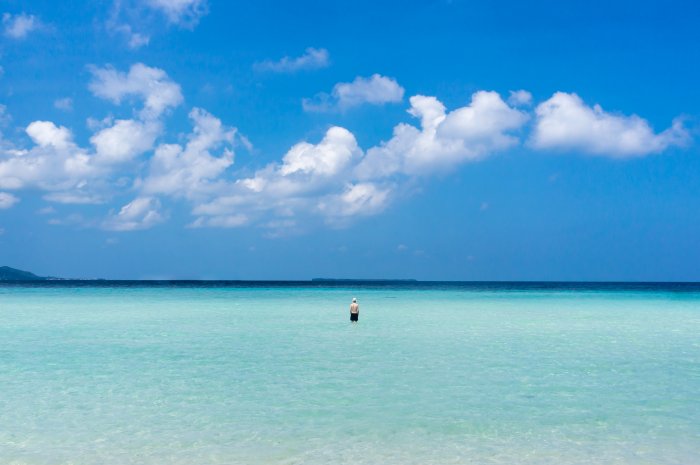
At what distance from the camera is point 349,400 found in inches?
482

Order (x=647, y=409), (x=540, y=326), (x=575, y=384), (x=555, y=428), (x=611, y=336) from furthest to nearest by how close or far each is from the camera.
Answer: (x=540, y=326) → (x=611, y=336) → (x=575, y=384) → (x=647, y=409) → (x=555, y=428)

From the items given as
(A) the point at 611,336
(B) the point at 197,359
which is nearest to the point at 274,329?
(B) the point at 197,359

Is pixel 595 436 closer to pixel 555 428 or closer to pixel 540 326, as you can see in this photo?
pixel 555 428

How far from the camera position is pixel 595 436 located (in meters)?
9.80

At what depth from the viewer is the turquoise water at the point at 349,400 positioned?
909 cm

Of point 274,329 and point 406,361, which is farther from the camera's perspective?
point 274,329

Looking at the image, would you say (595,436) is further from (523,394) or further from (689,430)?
(523,394)

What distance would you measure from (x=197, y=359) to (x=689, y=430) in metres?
12.8

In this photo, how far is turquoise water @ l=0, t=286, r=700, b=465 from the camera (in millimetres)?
9086

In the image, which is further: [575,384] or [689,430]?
[575,384]

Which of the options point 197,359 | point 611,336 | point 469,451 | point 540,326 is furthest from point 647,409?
point 540,326

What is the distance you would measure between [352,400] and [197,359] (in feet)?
23.5

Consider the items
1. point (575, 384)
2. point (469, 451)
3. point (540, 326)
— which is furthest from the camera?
point (540, 326)

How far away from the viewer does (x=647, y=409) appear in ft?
38.2
